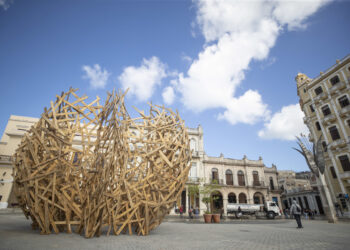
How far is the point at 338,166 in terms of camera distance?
22.2 metres

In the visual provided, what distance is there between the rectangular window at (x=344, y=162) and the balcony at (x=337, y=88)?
8.02 m

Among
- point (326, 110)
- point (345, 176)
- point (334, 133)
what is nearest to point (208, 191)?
point (345, 176)

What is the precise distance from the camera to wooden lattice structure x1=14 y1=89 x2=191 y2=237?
612 centimetres

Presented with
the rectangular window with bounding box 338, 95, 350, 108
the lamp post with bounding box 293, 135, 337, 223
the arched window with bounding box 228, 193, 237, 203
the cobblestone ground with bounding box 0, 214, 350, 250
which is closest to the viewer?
the cobblestone ground with bounding box 0, 214, 350, 250

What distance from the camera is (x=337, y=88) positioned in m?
23.3

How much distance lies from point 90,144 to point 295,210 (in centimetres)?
1120

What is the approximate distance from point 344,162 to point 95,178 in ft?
89.7

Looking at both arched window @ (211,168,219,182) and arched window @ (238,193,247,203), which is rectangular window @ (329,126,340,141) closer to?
arched window @ (238,193,247,203)

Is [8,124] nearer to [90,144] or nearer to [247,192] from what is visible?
[90,144]

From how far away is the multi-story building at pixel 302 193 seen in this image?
32938 millimetres

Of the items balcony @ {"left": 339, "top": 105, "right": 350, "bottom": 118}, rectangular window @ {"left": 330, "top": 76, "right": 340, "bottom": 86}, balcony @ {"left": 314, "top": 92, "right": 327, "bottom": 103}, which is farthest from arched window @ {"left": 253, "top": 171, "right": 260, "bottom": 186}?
rectangular window @ {"left": 330, "top": 76, "right": 340, "bottom": 86}

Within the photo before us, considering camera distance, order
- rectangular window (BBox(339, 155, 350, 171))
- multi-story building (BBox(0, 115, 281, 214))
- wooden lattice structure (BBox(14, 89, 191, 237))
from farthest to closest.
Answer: multi-story building (BBox(0, 115, 281, 214)), rectangular window (BBox(339, 155, 350, 171)), wooden lattice structure (BBox(14, 89, 191, 237))

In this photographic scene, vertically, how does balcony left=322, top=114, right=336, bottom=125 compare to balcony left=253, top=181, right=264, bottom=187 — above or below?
above

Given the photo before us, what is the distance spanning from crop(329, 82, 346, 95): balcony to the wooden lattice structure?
25526mm
